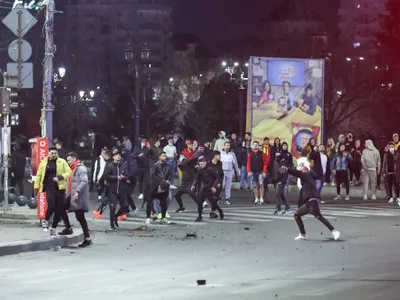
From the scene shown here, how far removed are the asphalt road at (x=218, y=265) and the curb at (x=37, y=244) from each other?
0.36 metres

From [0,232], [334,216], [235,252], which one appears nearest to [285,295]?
[235,252]

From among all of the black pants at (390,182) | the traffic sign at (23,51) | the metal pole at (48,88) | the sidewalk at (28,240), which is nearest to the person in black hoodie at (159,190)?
the sidewalk at (28,240)

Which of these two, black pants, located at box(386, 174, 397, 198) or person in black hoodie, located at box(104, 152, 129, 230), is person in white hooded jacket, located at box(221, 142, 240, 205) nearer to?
black pants, located at box(386, 174, 397, 198)

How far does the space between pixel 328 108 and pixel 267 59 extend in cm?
1554

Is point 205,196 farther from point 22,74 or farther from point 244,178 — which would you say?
point 244,178

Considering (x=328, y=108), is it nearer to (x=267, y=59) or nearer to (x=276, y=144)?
(x=267, y=59)

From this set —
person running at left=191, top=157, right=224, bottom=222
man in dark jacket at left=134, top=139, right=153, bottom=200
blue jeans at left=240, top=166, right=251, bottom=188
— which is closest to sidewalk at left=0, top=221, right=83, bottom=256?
person running at left=191, top=157, right=224, bottom=222

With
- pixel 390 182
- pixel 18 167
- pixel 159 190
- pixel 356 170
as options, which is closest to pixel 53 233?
pixel 159 190

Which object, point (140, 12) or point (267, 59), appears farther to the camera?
point (140, 12)

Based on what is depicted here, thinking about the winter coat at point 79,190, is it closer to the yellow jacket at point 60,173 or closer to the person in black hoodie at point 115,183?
the yellow jacket at point 60,173

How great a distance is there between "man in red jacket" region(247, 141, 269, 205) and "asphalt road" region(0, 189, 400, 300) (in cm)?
561

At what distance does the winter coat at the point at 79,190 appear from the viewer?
53.6 ft

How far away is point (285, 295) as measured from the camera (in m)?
10.2

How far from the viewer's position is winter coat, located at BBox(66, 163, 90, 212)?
1634 cm
